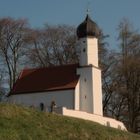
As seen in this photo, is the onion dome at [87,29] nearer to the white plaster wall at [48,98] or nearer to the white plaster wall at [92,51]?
the white plaster wall at [92,51]

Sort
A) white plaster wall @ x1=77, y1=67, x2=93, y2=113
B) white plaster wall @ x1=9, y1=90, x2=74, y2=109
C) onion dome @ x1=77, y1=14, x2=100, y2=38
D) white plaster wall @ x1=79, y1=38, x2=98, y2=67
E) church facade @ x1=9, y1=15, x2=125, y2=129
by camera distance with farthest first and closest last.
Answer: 1. onion dome @ x1=77, y1=14, x2=100, y2=38
2. white plaster wall @ x1=79, y1=38, x2=98, y2=67
3. white plaster wall @ x1=77, y1=67, x2=93, y2=113
4. church facade @ x1=9, y1=15, x2=125, y2=129
5. white plaster wall @ x1=9, y1=90, x2=74, y2=109

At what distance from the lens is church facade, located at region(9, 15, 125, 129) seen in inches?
2004

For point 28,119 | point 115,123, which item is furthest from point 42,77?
point 28,119

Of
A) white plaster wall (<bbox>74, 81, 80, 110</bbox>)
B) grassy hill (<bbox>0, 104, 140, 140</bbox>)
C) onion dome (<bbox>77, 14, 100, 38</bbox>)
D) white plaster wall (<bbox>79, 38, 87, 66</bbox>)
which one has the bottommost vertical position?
grassy hill (<bbox>0, 104, 140, 140</bbox>)

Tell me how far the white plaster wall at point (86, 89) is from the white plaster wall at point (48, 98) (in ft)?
4.16

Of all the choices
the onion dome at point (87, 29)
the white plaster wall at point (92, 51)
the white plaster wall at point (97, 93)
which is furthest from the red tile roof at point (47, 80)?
the onion dome at point (87, 29)

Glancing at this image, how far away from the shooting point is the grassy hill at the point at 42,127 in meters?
28.3

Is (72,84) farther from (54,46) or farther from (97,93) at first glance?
(54,46)

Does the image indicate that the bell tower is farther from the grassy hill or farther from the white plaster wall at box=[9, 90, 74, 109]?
the grassy hill

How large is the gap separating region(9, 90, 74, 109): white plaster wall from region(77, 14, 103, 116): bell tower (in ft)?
4.04

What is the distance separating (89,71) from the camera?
5247cm

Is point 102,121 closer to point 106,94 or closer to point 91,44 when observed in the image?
point 91,44

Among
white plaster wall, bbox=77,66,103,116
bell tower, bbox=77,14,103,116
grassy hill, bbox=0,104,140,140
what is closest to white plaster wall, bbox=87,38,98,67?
bell tower, bbox=77,14,103,116

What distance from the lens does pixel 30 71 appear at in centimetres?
5584
